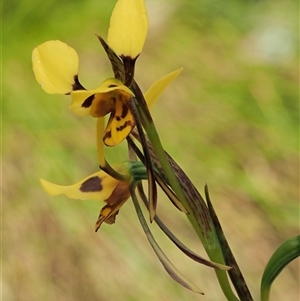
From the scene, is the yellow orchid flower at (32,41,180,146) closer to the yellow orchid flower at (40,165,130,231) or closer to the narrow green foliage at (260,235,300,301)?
the yellow orchid flower at (40,165,130,231)

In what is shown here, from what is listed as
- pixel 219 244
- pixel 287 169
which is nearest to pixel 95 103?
pixel 219 244

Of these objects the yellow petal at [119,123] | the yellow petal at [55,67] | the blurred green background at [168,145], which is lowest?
the blurred green background at [168,145]

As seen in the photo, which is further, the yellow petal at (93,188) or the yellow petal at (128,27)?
the yellow petal at (93,188)

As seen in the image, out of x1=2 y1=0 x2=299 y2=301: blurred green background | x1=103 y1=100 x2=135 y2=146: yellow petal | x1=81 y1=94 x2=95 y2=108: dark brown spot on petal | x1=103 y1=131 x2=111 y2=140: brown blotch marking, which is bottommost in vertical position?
x1=2 y1=0 x2=299 y2=301: blurred green background

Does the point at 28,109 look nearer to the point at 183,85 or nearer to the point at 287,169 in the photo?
the point at 183,85

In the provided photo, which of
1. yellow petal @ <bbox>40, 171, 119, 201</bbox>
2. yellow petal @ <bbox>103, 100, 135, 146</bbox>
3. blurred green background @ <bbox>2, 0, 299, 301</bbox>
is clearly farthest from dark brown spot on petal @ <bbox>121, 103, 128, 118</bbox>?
blurred green background @ <bbox>2, 0, 299, 301</bbox>

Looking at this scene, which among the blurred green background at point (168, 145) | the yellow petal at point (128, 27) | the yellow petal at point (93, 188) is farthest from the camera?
the blurred green background at point (168, 145)

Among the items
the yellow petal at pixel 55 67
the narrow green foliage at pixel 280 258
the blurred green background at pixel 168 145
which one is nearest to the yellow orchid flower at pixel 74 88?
the yellow petal at pixel 55 67

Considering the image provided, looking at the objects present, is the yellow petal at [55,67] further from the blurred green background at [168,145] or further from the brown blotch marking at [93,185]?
the blurred green background at [168,145]
